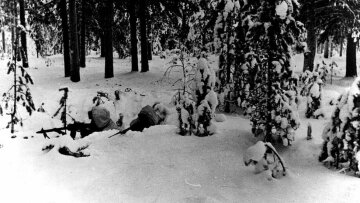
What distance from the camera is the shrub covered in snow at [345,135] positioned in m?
4.45

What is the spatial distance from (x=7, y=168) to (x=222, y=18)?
647cm

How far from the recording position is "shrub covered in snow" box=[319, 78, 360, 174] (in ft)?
14.6

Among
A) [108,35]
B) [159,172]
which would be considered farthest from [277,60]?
[108,35]

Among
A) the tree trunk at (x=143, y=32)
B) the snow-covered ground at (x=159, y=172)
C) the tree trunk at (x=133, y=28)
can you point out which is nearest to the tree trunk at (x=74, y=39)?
the tree trunk at (x=133, y=28)

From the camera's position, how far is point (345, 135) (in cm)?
455

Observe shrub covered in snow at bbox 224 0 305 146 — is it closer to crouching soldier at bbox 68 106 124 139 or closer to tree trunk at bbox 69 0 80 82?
crouching soldier at bbox 68 106 124 139

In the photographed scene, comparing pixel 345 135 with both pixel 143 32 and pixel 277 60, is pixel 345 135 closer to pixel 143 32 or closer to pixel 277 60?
pixel 277 60

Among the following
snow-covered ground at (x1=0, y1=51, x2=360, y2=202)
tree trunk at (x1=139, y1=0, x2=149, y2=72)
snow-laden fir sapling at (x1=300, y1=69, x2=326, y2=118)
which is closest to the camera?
snow-covered ground at (x1=0, y1=51, x2=360, y2=202)

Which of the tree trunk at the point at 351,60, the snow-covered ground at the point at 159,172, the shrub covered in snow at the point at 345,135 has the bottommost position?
the snow-covered ground at the point at 159,172

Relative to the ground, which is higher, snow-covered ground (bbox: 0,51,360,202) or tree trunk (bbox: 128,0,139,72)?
tree trunk (bbox: 128,0,139,72)

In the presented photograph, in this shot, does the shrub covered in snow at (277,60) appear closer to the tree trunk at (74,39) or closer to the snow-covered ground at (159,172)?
the snow-covered ground at (159,172)

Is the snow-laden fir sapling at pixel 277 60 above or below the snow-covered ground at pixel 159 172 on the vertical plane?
above

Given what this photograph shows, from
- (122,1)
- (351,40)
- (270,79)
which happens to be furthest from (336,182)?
(122,1)

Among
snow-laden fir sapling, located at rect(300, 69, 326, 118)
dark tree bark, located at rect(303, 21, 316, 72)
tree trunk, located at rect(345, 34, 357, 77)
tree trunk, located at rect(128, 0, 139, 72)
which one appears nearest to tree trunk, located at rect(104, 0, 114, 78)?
tree trunk, located at rect(128, 0, 139, 72)
